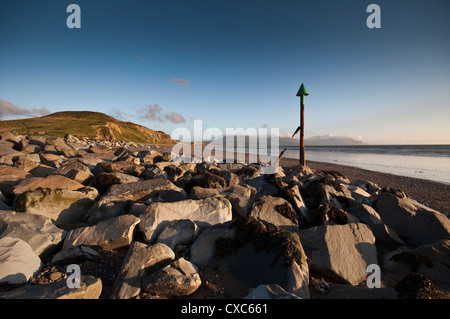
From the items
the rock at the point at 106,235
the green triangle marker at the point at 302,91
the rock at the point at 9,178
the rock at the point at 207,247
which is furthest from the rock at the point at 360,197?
the rock at the point at 9,178

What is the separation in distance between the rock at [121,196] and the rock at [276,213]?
2.38m

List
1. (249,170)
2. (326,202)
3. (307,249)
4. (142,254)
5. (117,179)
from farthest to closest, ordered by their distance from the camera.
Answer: (249,170) → (117,179) → (326,202) → (307,249) → (142,254)

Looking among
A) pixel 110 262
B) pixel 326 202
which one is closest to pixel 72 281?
pixel 110 262

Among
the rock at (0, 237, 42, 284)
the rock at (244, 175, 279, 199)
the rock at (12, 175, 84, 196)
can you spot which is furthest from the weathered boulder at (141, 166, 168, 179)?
the rock at (0, 237, 42, 284)

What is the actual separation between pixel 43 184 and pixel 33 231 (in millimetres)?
2500

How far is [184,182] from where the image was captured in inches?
283

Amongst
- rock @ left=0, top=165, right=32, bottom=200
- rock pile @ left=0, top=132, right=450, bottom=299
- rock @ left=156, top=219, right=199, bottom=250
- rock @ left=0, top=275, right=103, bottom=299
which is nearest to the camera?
rock @ left=0, top=275, right=103, bottom=299

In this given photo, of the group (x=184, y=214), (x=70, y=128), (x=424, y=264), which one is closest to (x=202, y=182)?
(x=184, y=214)

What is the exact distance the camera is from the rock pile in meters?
2.65

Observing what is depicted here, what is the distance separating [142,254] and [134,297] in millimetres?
576

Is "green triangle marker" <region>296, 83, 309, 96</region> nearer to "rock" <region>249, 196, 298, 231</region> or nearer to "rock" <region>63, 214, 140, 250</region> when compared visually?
"rock" <region>249, 196, 298, 231</region>

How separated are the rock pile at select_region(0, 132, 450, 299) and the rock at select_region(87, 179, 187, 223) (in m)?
0.03

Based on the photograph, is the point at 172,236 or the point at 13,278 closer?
the point at 13,278

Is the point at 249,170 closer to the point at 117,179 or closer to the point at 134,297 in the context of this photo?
the point at 117,179
